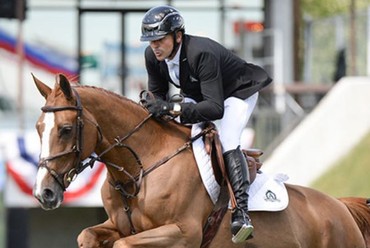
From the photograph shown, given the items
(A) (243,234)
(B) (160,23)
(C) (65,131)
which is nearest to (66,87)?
(C) (65,131)

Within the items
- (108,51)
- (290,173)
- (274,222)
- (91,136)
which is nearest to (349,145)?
(290,173)

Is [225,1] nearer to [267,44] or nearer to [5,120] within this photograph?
[267,44]

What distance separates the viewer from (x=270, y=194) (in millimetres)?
9625

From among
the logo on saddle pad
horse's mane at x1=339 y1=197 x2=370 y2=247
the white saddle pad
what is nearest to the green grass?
horse's mane at x1=339 y1=197 x2=370 y2=247

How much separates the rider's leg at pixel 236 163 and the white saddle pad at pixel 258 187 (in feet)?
0.53

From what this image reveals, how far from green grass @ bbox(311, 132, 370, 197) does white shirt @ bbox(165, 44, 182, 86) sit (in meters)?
8.10

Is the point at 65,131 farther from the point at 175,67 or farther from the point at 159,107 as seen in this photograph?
the point at 175,67

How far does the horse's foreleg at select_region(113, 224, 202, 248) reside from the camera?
8.68m

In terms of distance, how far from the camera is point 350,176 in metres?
17.7

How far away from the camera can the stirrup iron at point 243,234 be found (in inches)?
358

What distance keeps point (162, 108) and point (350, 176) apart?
9.04 metres

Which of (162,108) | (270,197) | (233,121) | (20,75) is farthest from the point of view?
(20,75)

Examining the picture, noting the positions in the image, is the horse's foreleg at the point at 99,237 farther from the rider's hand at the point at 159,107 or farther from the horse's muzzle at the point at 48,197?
the rider's hand at the point at 159,107

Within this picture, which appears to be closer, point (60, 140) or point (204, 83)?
point (60, 140)
